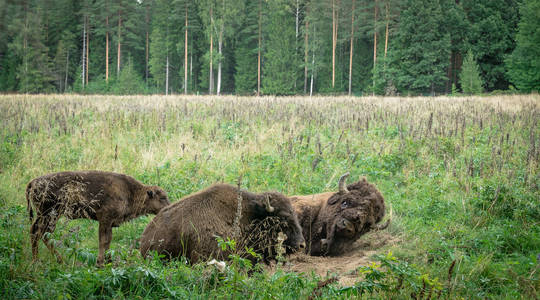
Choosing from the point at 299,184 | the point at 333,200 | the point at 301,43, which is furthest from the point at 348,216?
the point at 301,43

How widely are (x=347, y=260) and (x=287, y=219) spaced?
117cm

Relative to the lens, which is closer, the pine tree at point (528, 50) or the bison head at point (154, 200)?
the bison head at point (154, 200)

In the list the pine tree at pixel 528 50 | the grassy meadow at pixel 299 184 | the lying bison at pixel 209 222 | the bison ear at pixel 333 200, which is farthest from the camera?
the pine tree at pixel 528 50

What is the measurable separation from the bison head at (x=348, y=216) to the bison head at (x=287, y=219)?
84 centimetres

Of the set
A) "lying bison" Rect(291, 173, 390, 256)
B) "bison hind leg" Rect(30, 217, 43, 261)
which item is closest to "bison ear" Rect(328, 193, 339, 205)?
"lying bison" Rect(291, 173, 390, 256)

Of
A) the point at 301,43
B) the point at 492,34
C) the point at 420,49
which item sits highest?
the point at 492,34

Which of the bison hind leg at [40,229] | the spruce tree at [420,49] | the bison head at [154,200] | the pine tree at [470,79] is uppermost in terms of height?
the spruce tree at [420,49]

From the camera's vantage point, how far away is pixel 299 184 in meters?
8.23

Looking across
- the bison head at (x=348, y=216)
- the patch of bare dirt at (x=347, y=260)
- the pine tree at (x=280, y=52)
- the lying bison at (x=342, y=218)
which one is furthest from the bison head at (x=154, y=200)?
the pine tree at (x=280, y=52)

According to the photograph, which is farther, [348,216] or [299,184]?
[299,184]

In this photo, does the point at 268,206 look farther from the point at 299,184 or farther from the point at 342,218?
the point at 299,184

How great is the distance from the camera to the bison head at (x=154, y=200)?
611cm

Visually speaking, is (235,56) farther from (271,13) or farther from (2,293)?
(2,293)

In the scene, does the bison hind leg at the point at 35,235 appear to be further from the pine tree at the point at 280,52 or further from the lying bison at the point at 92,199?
the pine tree at the point at 280,52
